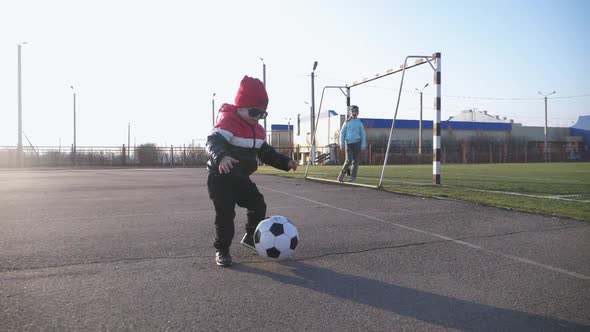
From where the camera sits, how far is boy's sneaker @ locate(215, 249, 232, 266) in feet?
10.1

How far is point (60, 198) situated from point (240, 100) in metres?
5.60

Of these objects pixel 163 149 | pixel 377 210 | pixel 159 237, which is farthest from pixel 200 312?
pixel 163 149

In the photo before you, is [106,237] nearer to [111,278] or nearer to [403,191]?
[111,278]

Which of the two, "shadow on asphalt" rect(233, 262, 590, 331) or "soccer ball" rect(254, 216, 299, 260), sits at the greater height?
"soccer ball" rect(254, 216, 299, 260)

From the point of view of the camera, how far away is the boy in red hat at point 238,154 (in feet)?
10.9

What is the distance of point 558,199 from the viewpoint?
247 inches

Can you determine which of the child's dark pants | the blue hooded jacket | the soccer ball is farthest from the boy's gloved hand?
the blue hooded jacket

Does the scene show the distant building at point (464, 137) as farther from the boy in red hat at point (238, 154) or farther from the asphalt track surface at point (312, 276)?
the boy in red hat at point (238, 154)

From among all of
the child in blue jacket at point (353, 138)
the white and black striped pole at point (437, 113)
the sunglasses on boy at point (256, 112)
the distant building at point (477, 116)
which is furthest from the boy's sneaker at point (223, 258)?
the distant building at point (477, 116)

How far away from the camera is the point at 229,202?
335 centimetres

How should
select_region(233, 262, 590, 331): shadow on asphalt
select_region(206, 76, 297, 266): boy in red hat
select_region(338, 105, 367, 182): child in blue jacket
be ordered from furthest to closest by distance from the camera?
select_region(338, 105, 367, 182): child in blue jacket → select_region(206, 76, 297, 266): boy in red hat → select_region(233, 262, 590, 331): shadow on asphalt

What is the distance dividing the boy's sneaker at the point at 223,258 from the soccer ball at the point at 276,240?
0.88 feet

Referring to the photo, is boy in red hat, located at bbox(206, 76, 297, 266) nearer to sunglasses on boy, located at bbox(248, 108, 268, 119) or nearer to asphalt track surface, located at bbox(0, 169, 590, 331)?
sunglasses on boy, located at bbox(248, 108, 268, 119)

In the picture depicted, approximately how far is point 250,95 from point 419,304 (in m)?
2.14
